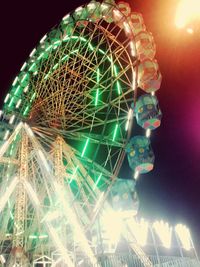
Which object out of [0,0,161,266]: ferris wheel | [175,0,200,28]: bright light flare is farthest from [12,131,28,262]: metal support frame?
[175,0,200,28]: bright light flare

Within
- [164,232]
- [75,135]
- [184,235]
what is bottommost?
[164,232]

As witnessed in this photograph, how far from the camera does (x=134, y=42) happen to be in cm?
1126

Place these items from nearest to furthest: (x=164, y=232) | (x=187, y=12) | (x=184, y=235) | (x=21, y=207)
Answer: (x=187, y=12)
(x=21, y=207)
(x=164, y=232)
(x=184, y=235)

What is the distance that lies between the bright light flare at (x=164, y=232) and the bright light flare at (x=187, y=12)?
602 inches

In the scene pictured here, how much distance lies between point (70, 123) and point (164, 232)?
1011cm

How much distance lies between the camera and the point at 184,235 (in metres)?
20.0

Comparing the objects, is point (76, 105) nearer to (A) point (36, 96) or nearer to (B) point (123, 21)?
(A) point (36, 96)

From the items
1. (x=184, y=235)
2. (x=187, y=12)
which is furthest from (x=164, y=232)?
(x=187, y=12)

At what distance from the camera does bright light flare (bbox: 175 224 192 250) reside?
1953cm

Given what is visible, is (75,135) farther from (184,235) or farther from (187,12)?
(184,235)

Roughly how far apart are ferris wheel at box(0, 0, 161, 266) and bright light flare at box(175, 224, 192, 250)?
26.2 ft

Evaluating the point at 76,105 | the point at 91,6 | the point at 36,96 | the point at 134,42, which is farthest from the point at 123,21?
the point at 36,96

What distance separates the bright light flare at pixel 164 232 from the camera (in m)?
19.1

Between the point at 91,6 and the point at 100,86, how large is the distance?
10.5ft
